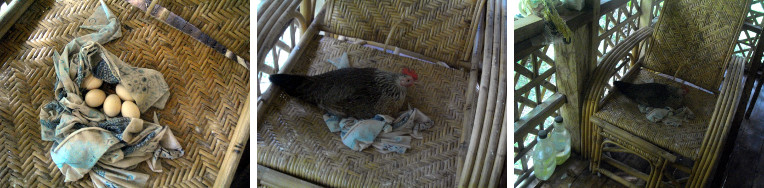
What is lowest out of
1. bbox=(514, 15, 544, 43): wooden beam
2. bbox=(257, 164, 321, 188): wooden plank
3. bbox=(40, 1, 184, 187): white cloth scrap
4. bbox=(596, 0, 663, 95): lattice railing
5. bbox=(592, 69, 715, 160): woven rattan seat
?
bbox=(257, 164, 321, 188): wooden plank

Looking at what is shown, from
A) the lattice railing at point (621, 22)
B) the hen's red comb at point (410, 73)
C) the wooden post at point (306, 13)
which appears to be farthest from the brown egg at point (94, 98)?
the lattice railing at point (621, 22)

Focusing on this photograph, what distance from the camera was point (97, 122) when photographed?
934mm

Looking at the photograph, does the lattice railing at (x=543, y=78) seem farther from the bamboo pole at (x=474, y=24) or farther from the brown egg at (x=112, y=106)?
the brown egg at (x=112, y=106)

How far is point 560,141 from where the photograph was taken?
0.86m

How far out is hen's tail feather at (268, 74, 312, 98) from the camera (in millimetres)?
1048

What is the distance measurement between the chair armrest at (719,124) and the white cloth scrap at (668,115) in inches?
1.2

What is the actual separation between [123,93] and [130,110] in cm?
4

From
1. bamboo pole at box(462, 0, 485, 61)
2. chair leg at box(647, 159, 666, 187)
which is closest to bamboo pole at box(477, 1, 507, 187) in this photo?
chair leg at box(647, 159, 666, 187)

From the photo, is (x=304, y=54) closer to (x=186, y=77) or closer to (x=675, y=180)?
(x=186, y=77)

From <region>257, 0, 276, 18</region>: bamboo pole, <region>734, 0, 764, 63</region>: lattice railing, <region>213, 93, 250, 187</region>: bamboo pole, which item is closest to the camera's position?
<region>734, 0, 764, 63</region>: lattice railing

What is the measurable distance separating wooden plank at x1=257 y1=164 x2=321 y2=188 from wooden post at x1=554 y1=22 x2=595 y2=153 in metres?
0.43

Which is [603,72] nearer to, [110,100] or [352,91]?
[352,91]

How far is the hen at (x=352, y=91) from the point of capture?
1.07 metres

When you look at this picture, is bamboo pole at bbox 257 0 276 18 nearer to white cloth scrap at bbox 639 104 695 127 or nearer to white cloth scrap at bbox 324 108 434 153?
white cloth scrap at bbox 324 108 434 153
